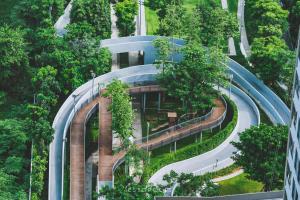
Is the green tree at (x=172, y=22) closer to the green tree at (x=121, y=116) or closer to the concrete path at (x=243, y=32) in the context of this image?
the concrete path at (x=243, y=32)

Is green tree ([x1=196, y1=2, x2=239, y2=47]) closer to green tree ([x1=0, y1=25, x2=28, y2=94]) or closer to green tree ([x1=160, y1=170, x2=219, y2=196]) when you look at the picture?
green tree ([x1=0, y1=25, x2=28, y2=94])

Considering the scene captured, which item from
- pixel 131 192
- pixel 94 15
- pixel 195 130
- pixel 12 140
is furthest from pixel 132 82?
pixel 131 192

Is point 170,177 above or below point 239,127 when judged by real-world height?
below

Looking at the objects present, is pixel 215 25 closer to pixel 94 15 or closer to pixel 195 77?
pixel 195 77

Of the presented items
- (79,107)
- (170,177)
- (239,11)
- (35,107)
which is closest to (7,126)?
(35,107)

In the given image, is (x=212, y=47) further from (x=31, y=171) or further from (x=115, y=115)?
(x=31, y=171)

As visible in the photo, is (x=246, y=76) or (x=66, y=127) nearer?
(x=66, y=127)

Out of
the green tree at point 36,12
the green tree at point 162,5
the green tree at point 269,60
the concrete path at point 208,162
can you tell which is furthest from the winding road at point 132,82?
the green tree at point 36,12
